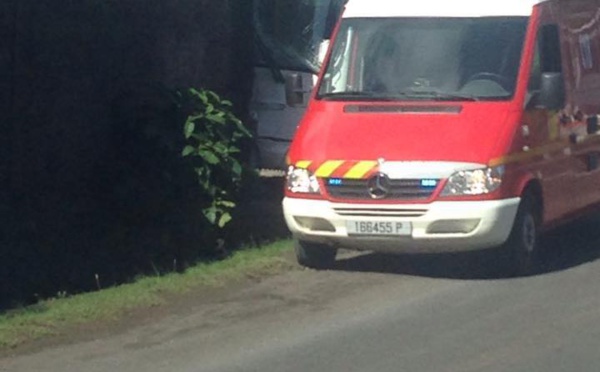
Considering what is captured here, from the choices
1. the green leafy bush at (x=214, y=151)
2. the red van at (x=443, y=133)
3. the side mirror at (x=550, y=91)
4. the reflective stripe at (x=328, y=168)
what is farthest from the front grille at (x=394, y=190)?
the green leafy bush at (x=214, y=151)

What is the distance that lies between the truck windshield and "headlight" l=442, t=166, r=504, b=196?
823mm

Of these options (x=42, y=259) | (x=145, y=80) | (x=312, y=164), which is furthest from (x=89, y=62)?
(x=312, y=164)

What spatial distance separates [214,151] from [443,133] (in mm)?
2386

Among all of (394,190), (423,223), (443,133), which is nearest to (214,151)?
(394,190)

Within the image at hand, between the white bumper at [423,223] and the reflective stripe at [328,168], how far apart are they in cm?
21

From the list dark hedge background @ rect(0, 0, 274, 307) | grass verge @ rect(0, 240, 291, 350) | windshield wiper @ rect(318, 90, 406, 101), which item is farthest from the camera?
dark hedge background @ rect(0, 0, 274, 307)

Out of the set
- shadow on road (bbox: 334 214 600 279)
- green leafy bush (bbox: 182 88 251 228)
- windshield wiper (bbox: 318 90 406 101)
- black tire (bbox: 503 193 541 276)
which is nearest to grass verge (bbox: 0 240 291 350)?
green leafy bush (bbox: 182 88 251 228)

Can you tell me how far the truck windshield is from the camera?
42.0ft

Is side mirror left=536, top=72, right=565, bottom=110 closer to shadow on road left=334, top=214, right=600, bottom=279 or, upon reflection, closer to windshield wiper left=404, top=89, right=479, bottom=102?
windshield wiper left=404, top=89, right=479, bottom=102

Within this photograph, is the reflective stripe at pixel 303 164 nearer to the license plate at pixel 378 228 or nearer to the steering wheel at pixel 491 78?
the license plate at pixel 378 228

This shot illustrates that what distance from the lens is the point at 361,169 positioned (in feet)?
40.2

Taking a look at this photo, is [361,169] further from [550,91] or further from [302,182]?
[550,91]

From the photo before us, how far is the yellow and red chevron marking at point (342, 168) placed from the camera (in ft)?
40.1

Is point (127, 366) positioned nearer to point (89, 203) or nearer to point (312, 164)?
point (312, 164)
